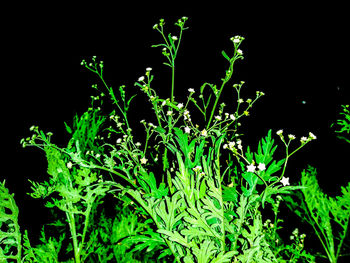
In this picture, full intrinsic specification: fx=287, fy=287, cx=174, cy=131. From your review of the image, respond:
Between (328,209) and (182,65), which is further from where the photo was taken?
(182,65)

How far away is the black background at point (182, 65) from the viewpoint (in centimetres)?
134

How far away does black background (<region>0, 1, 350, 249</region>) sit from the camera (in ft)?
4.40

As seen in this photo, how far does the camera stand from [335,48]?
1359mm

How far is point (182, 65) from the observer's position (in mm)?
1657

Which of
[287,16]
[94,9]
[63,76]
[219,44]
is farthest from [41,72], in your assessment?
[287,16]

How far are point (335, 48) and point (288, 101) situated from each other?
→ 0.32m

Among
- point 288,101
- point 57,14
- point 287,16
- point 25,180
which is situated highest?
point 57,14

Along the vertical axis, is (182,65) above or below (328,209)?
above

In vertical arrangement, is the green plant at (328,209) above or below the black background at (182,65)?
below

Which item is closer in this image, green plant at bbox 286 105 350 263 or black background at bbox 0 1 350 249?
green plant at bbox 286 105 350 263

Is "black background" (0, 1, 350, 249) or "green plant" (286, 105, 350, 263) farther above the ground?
"black background" (0, 1, 350, 249)

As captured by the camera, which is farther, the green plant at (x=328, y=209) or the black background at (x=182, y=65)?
the black background at (x=182, y=65)

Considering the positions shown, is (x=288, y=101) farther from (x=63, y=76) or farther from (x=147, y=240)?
(x=63, y=76)

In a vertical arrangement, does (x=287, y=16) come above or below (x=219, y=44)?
above
